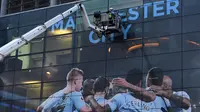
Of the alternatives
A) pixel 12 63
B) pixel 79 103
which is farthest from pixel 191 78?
pixel 12 63

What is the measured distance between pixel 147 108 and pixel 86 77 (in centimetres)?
539

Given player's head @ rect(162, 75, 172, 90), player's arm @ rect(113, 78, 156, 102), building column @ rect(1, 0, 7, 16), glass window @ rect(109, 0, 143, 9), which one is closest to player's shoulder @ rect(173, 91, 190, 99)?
player's head @ rect(162, 75, 172, 90)

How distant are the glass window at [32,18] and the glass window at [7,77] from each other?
435cm

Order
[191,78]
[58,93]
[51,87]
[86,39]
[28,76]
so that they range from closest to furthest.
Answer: [191,78], [58,93], [86,39], [51,87], [28,76]

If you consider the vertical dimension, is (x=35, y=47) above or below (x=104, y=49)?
above

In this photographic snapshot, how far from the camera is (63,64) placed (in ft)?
95.5

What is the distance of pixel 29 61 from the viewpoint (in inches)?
1209

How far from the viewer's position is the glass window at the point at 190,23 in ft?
80.2

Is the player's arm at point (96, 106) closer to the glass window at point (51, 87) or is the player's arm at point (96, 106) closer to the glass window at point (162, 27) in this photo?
the glass window at point (51, 87)

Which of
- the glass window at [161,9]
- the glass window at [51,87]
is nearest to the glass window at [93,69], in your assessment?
the glass window at [51,87]

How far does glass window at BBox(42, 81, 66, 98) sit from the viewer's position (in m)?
28.6

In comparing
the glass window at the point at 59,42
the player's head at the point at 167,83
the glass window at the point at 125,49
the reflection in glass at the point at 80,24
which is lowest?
the player's head at the point at 167,83

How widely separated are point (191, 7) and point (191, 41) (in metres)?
2.35

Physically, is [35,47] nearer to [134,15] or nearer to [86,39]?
[86,39]
